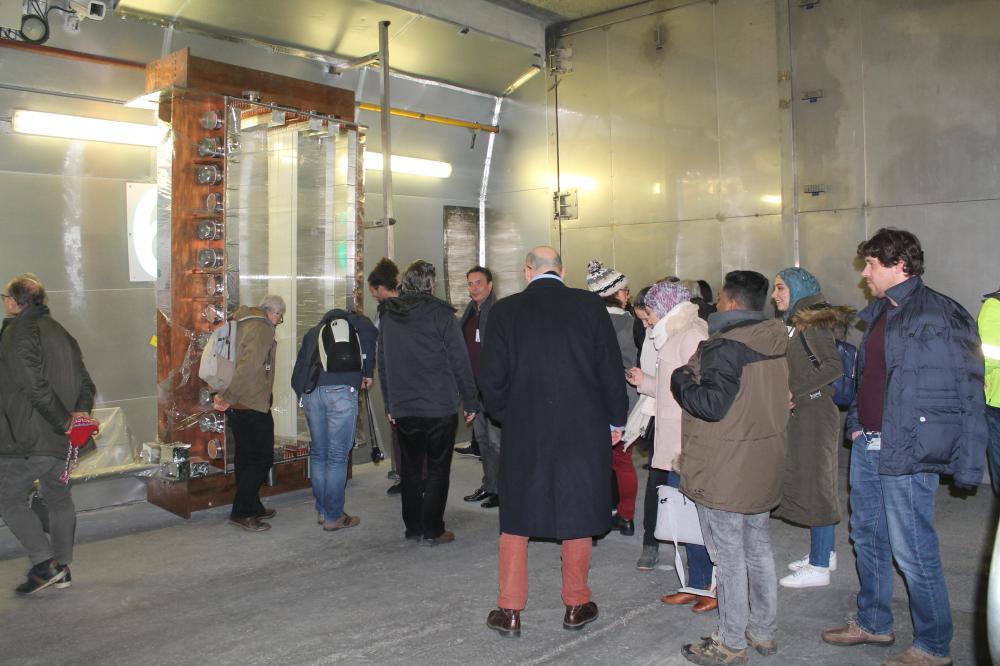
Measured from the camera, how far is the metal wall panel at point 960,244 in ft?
21.7

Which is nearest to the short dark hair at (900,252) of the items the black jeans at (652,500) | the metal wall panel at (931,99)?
the black jeans at (652,500)

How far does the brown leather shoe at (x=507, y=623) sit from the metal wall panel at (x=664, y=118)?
16.9 feet

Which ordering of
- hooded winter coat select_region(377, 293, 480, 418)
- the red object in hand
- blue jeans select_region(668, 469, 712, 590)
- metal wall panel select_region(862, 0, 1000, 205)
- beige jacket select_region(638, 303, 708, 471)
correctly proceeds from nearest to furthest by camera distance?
beige jacket select_region(638, 303, 708, 471) < blue jeans select_region(668, 469, 712, 590) < the red object in hand < hooded winter coat select_region(377, 293, 480, 418) < metal wall panel select_region(862, 0, 1000, 205)

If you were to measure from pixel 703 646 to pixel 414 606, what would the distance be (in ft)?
4.89

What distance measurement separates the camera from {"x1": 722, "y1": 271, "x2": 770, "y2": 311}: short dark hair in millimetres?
3588

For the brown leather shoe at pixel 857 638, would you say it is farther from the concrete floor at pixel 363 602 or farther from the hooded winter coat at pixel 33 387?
the hooded winter coat at pixel 33 387

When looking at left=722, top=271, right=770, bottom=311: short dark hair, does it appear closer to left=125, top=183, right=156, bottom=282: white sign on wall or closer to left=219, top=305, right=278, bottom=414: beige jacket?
left=219, top=305, right=278, bottom=414: beige jacket

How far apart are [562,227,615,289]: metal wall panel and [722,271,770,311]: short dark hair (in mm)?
5328

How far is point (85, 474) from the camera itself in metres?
6.18

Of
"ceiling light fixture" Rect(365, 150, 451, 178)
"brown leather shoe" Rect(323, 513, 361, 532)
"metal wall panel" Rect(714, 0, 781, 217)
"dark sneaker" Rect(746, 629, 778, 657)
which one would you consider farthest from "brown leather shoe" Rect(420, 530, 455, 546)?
"ceiling light fixture" Rect(365, 150, 451, 178)

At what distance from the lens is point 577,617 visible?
13.3 feet

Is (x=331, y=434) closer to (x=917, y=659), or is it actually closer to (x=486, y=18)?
(x=917, y=659)

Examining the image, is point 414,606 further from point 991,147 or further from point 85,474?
point 991,147

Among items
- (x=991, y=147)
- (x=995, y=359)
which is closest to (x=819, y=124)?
(x=991, y=147)
